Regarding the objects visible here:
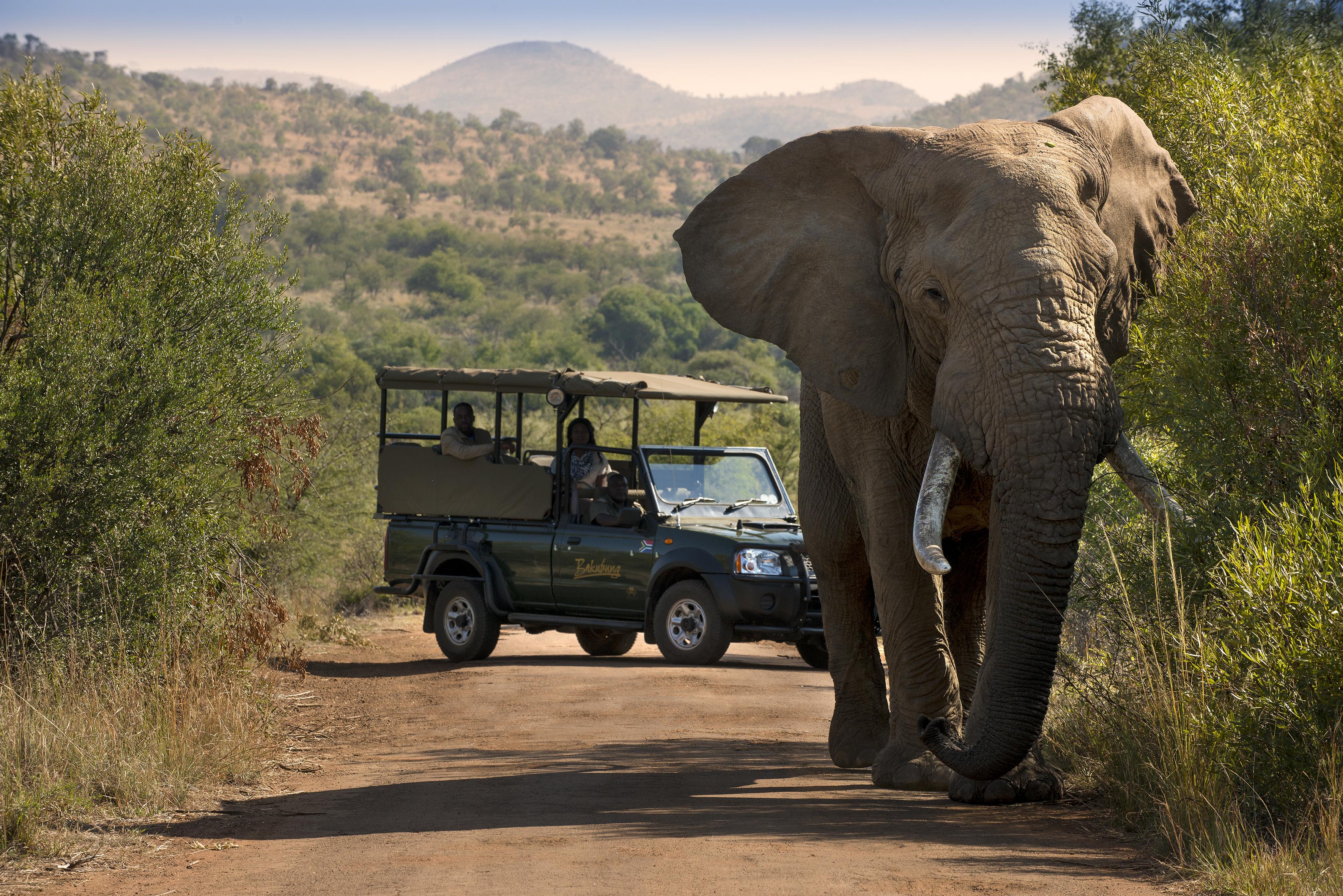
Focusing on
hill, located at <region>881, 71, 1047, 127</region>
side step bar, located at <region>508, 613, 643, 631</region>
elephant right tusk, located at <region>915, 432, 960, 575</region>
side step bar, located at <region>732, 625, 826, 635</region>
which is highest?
hill, located at <region>881, 71, 1047, 127</region>

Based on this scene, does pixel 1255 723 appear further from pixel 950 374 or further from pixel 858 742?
pixel 858 742

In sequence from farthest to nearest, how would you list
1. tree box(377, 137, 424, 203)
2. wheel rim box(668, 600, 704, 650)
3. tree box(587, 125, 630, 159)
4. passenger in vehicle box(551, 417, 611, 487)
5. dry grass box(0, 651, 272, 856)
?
tree box(587, 125, 630, 159) → tree box(377, 137, 424, 203) → passenger in vehicle box(551, 417, 611, 487) → wheel rim box(668, 600, 704, 650) → dry grass box(0, 651, 272, 856)

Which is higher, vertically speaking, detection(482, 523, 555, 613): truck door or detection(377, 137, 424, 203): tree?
detection(377, 137, 424, 203): tree

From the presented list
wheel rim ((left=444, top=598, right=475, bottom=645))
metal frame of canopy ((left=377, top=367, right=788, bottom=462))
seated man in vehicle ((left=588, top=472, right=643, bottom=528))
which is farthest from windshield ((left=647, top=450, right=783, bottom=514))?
wheel rim ((left=444, top=598, right=475, bottom=645))

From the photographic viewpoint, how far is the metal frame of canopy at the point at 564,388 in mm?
14375

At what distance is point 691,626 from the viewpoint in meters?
14.2

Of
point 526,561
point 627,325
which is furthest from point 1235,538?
point 627,325

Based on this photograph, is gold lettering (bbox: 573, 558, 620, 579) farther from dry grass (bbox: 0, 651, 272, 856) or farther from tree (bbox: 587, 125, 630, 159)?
tree (bbox: 587, 125, 630, 159)

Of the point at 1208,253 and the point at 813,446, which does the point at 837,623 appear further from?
the point at 1208,253

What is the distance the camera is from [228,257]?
10.9m

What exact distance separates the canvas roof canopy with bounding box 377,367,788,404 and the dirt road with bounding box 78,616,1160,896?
3.41 metres

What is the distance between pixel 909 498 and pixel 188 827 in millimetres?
3622

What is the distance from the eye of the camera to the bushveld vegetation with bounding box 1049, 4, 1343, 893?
5629 mm

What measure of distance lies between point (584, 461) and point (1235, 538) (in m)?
9.01
